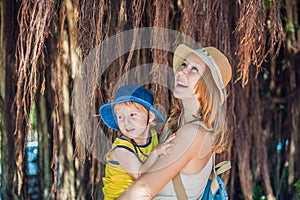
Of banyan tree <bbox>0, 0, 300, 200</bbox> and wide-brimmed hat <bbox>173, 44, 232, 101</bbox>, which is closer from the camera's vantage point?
wide-brimmed hat <bbox>173, 44, 232, 101</bbox>

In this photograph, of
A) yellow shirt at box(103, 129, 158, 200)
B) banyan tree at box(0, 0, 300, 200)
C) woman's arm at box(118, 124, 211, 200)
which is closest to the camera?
woman's arm at box(118, 124, 211, 200)

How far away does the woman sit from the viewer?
5.22 feet

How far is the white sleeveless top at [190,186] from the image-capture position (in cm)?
164

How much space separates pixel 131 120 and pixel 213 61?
270 mm

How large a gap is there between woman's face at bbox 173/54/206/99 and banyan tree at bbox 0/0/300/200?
13.5 inches

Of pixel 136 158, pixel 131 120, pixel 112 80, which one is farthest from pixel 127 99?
pixel 112 80

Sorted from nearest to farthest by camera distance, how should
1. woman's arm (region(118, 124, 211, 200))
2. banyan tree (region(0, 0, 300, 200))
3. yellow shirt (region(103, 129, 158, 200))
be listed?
woman's arm (region(118, 124, 211, 200)) → yellow shirt (region(103, 129, 158, 200)) → banyan tree (region(0, 0, 300, 200))

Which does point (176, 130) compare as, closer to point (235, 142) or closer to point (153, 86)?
point (153, 86)

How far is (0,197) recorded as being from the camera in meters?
2.79

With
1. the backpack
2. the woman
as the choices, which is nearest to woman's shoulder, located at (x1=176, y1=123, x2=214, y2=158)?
the woman

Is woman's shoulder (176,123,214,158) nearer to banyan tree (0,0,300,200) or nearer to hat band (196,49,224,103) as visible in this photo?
hat band (196,49,224,103)

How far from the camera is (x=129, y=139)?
172 cm

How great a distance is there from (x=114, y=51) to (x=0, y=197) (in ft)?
3.05

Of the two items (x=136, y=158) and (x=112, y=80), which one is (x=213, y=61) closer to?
(x=136, y=158)
